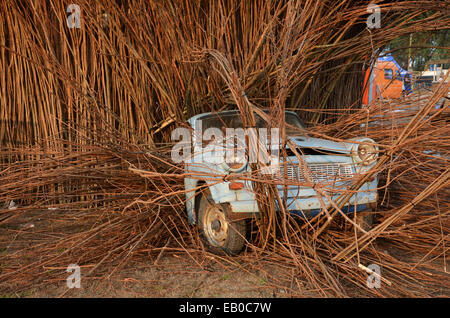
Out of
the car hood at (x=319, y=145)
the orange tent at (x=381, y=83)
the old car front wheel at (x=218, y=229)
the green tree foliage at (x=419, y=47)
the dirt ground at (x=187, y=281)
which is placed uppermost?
the green tree foliage at (x=419, y=47)

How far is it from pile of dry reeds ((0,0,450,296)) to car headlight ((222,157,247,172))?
21cm

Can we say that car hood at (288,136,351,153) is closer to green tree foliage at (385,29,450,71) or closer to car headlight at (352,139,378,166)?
car headlight at (352,139,378,166)

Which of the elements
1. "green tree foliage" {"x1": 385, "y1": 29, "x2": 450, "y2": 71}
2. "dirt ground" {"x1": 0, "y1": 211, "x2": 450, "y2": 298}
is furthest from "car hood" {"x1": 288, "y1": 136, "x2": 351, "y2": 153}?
"green tree foliage" {"x1": 385, "y1": 29, "x2": 450, "y2": 71}

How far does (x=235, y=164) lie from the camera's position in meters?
3.01

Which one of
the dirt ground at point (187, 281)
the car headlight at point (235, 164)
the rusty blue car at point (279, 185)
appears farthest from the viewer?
the car headlight at point (235, 164)

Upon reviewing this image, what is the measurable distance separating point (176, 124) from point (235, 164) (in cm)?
196

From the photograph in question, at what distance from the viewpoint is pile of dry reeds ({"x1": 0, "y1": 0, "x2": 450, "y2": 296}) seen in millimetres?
2906

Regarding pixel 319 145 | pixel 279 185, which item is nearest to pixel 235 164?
pixel 279 185

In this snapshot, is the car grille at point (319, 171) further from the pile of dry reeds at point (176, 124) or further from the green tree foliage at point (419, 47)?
the green tree foliage at point (419, 47)

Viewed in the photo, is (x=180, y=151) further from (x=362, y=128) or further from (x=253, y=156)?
(x=362, y=128)

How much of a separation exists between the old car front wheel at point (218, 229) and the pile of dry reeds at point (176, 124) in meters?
0.12

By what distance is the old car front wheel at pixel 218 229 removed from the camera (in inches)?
123

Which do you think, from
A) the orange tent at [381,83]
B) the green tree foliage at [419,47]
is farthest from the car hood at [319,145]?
the green tree foliage at [419,47]
